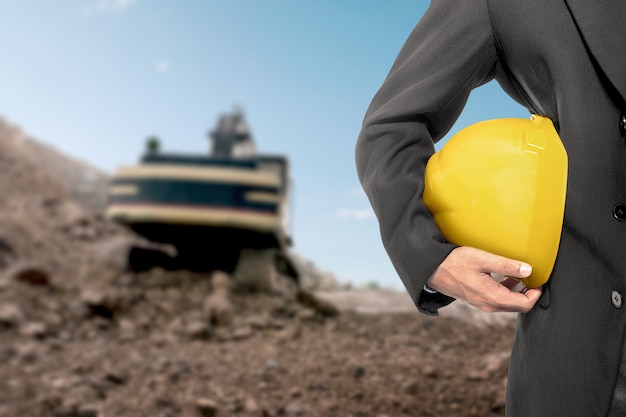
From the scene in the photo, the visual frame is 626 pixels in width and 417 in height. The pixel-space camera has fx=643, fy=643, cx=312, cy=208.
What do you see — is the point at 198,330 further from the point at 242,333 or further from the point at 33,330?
the point at 33,330

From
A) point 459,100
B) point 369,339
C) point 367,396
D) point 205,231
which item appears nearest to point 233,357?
point 369,339

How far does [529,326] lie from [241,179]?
4.98 metres

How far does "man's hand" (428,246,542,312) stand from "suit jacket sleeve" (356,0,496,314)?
23 mm

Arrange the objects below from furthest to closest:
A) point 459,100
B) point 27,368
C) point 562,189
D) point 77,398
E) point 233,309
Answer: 1. point 233,309
2. point 27,368
3. point 77,398
4. point 459,100
5. point 562,189

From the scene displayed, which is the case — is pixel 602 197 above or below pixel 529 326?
above

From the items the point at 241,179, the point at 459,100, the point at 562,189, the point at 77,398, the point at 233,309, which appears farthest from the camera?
the point at 241,179

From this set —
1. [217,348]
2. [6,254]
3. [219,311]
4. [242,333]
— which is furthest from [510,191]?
[6,254]

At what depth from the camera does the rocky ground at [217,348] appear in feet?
10.9

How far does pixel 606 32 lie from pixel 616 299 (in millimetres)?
407

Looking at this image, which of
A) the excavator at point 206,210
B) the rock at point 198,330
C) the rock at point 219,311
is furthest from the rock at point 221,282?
the rock at point 198,330

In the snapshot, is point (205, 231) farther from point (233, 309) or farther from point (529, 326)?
point (529, 326)

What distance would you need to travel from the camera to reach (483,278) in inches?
37.4

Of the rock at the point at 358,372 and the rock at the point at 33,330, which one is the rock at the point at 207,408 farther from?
the rock at the point at 33,330

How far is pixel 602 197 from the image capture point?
947 millimetres
